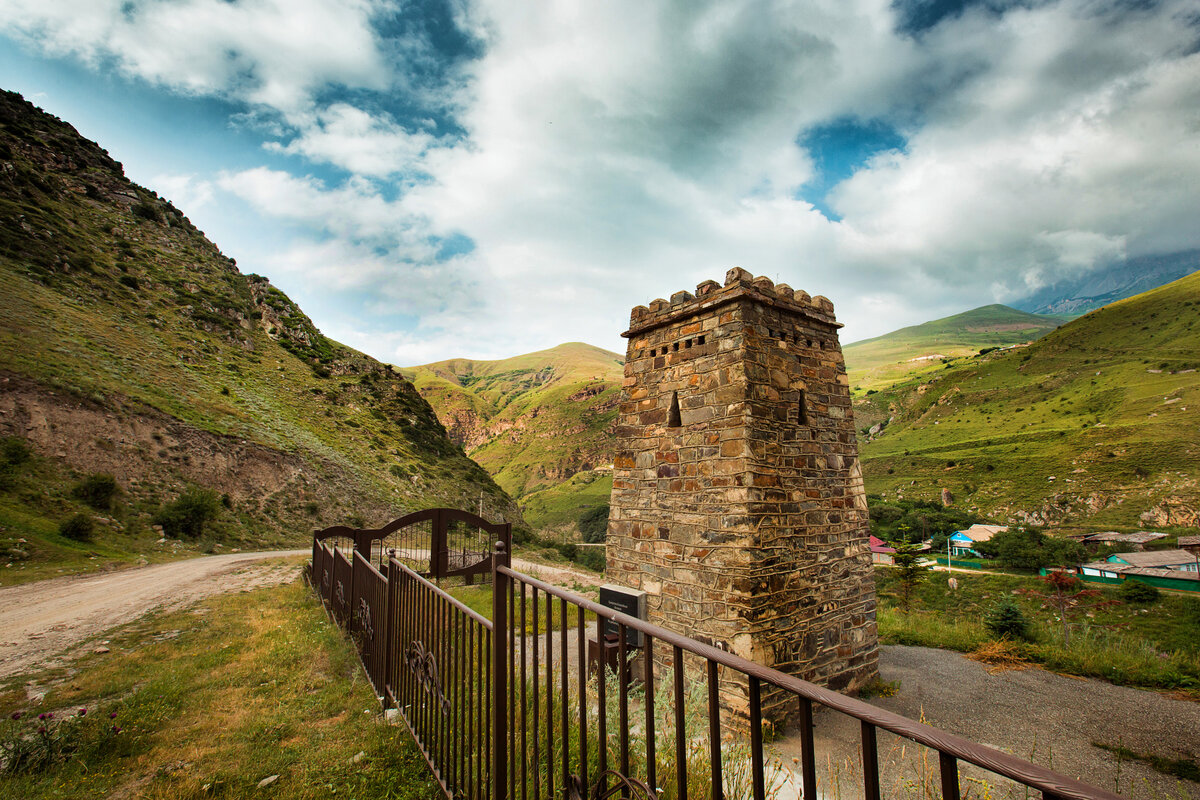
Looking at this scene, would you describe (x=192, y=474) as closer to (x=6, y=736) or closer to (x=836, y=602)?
(x=6, y=736)

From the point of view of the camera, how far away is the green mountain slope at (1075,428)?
5381 centimetres

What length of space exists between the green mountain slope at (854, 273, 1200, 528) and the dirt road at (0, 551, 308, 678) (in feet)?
246

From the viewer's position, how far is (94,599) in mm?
9195

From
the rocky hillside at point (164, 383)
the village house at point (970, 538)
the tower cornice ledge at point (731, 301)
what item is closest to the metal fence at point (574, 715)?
the tower cornice ledge at point (731, 301)

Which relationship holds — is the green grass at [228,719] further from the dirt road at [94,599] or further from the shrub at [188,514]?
the shrub at [188,514]

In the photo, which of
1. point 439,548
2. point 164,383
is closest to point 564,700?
point 439,548

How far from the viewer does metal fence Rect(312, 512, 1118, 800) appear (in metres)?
1.23

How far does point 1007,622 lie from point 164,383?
34.0m

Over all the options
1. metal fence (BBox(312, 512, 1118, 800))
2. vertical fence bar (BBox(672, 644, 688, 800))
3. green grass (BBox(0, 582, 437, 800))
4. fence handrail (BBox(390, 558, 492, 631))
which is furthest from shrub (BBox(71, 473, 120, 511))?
vertical fence bar (BBox(672, 644, 688, 800))

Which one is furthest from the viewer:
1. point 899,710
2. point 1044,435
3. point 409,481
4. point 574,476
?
point 574,476

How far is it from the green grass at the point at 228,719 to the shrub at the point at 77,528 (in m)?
10.2

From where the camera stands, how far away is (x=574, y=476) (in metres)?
92.0

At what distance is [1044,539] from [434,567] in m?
61.7

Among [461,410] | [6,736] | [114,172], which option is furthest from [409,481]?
[461,410]
